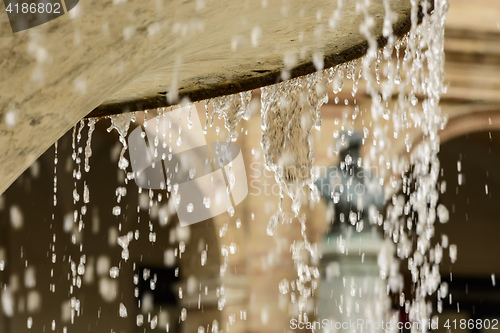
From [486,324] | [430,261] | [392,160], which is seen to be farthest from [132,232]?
[486,324]

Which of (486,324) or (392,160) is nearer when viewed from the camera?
(392,160)

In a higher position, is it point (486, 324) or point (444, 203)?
point (444, 203)

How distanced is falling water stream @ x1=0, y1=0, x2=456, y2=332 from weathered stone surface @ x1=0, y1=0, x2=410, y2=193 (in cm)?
12

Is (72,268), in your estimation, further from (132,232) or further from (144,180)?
(144,180)

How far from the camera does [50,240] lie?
5.73 meters

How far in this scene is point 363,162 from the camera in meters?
4.93

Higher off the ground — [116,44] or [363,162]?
[363,162]

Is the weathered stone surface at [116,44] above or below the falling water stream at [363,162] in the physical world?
below

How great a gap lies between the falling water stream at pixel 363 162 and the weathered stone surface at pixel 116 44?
116 mm

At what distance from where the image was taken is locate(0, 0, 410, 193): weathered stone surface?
799mm

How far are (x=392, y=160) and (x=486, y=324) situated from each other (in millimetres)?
2509

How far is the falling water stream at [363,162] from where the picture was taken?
188 centimetres

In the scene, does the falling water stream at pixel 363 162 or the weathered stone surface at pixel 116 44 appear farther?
the falling water stream at pixel 363 162

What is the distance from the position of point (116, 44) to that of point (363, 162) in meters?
4.15
